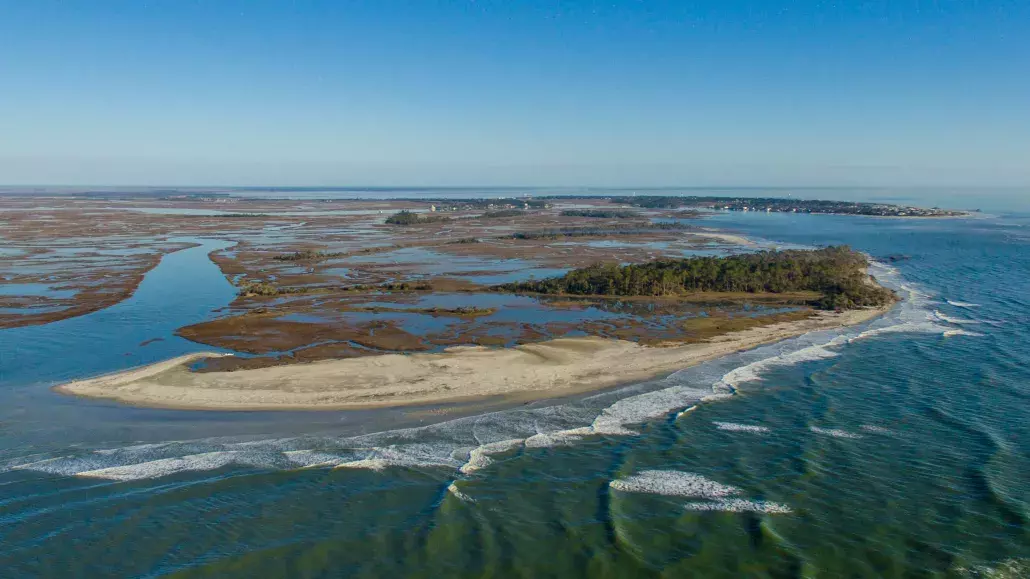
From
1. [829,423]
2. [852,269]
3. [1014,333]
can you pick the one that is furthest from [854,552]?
[852,269]

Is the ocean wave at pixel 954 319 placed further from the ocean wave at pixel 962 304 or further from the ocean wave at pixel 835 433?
the ocean wave at pixel 835 433

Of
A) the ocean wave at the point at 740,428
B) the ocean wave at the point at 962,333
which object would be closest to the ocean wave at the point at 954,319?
the ocean wave at the point at 962,333

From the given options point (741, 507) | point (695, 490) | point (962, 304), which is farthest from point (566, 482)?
point (962, 304)

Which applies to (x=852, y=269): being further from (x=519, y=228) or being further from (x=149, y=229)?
(x=149, y=229)

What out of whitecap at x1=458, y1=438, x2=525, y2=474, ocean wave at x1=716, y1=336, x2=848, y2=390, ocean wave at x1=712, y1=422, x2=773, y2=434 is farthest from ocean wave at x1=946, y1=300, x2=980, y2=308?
whitecap at x1=458, y1=438, x2=525, y2=474

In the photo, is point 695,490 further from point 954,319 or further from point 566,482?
point 954,319

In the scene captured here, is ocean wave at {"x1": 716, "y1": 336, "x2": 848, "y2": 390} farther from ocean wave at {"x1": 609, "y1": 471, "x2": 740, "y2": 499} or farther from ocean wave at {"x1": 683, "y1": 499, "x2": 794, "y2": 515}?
ocean wave at {"x1": 683, "y1": 499, "x2": 794, "y2": 515}
